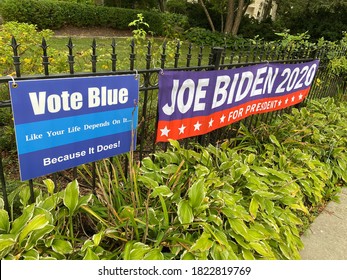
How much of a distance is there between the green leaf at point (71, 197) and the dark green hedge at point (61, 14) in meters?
13.0

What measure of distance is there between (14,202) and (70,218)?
57 cm

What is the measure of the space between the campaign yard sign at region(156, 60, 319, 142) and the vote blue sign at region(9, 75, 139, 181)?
14.7 inches

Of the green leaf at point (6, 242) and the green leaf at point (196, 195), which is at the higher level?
the green leaf at point (196, 195)

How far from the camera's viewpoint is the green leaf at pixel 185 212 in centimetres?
212

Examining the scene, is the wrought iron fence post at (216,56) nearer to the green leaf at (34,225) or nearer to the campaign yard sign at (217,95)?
the campaign yard sign at (217,95)

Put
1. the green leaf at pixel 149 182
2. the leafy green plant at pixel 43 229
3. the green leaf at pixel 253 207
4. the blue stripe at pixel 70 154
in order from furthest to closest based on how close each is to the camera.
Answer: the green leaf at pixel 253 207
the green leaf at pixel 149 182
the blue stripe at pixel 70 154
the leafy green plant at pixel 43 229

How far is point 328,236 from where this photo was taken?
2828 millimetres

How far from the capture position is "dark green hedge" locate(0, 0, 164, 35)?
12414mm

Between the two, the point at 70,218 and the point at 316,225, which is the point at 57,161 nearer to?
the point at 70,218

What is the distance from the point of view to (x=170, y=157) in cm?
281

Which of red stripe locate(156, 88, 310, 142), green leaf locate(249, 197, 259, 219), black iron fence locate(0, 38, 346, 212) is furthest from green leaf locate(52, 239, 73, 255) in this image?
green leaf locate(249, 197, 259, 219)

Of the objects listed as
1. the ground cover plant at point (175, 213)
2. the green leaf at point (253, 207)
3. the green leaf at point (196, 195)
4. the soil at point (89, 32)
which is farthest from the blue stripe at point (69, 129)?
the soil at point (89, 32)

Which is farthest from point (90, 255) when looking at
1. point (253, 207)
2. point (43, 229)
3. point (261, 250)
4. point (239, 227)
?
point (253, 207)

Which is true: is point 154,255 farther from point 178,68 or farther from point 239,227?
point 178,68
